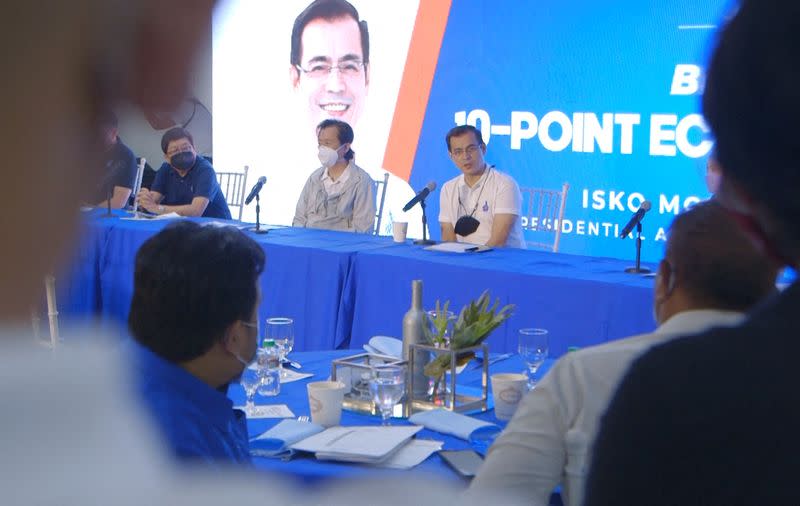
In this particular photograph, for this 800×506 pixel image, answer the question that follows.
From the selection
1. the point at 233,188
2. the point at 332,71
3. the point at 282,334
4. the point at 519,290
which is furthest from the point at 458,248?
the point at 332,71

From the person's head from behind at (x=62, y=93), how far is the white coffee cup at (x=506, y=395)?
7.05 ft

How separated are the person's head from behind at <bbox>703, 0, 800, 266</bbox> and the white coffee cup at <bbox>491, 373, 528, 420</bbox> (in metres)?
1.72

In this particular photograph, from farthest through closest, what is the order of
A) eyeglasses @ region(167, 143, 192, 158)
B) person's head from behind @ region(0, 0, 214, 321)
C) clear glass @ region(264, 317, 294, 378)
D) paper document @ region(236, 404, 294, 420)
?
eyeglasses @ region(167, 143, 192, 158), clear glass @ region(264, 317, 294, 378), paper document @ region(236, 404, 294, 420), person's head from behind @ region(0, 0, 214, 321)

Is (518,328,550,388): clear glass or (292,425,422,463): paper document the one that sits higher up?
(518,328,550,388): clear glass

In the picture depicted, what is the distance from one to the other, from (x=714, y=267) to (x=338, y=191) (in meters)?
4.20

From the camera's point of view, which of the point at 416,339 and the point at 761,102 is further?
the point at 416,339

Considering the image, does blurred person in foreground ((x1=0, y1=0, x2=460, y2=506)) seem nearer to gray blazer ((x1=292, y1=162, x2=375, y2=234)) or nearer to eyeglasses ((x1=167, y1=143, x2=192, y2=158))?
gray blazer ((x1=292, y1=162, x2=375, y2=234))

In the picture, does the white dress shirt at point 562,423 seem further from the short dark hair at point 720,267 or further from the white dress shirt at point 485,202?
the white dress shirt at point 485,202

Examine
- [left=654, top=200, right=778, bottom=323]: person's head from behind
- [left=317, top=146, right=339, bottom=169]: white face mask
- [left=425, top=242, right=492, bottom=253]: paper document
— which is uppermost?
[left=317, top=146, right=339, bottom=169]: white face mask

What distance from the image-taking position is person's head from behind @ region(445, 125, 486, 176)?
5.20m

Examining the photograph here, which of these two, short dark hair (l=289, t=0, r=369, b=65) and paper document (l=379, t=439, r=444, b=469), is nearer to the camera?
paper document (l=379, t=439, r=444, b=469)

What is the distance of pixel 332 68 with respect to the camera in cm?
781

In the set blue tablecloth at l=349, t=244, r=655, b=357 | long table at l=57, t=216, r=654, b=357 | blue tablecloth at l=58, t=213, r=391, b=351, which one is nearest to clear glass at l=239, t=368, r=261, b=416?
long table at l=57, t=216, r=654, b=357

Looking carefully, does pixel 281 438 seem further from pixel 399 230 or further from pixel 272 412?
pixel 399 230
